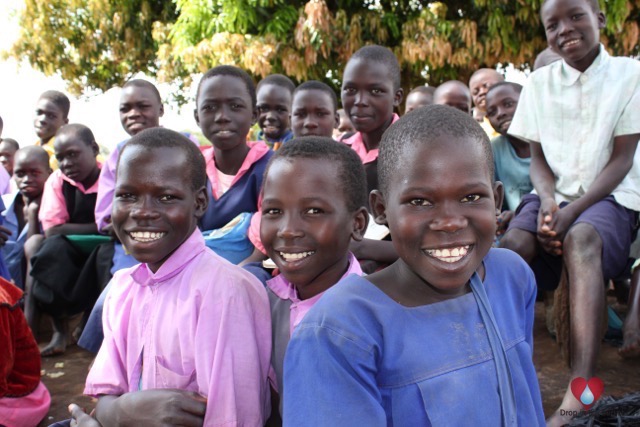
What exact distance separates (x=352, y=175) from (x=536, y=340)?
70.1 inches

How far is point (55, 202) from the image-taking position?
3559 mm

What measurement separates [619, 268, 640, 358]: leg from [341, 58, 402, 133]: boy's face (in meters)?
1.34

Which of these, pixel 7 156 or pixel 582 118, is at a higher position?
pixel 582 118

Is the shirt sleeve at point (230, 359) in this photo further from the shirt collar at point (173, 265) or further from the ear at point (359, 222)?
the ear at point (359, 222)

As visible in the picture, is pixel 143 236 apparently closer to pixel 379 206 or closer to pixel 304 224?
pixel 304 224

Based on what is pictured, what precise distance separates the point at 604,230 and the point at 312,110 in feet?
5.26

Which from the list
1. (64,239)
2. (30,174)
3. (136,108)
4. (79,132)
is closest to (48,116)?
(30,174)

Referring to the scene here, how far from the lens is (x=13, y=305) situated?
87.0 inches

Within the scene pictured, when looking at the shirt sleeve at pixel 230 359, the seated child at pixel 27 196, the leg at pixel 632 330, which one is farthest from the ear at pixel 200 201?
the seated child at pixel 27 196

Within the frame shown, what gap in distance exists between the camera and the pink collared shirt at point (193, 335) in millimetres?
1550

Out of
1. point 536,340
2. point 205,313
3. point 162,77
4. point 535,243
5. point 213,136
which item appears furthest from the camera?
point 162,77

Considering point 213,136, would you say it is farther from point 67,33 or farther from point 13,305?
point 67,33

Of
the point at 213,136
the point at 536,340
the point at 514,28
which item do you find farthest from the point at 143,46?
the point at 536,340


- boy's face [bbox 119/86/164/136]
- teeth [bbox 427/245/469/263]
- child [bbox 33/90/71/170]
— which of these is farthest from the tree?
teeth [bbox 427/245/469/263]
